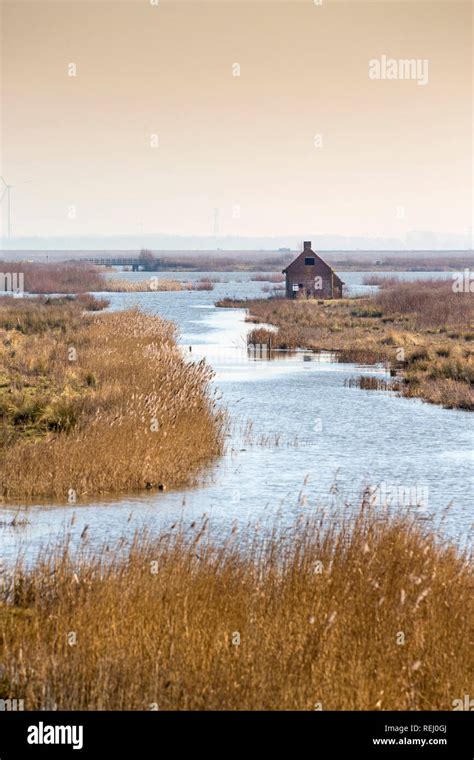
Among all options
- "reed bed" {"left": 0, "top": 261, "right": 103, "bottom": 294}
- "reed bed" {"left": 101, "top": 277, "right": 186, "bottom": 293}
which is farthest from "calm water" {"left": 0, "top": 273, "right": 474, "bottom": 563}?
"reed bed" {"left": 101, "top": 277, "right": 186, "bottom": 293}

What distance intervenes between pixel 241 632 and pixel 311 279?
285ft

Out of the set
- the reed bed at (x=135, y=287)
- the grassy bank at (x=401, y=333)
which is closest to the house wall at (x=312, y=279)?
the grassy bank at (x=401, y=333)

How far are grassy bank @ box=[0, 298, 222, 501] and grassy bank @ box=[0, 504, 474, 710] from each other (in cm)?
704

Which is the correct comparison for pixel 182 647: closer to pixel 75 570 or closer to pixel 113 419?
pixel 75 570

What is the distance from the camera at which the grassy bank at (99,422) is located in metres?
20.2

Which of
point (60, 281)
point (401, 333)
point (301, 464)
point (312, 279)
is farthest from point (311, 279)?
point (301, 464)

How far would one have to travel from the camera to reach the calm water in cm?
1798

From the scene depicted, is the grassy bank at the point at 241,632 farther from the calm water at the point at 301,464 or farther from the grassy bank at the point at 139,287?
the grassy bank at the point at 139,287

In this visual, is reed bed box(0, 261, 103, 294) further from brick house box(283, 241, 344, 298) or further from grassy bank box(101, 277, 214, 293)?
brick house box(283, 241, 344, 298)

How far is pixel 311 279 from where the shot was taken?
3797 inches

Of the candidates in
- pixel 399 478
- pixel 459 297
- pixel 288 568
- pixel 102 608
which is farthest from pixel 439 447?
pixel 459 297

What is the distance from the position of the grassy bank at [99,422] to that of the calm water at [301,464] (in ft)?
2.42

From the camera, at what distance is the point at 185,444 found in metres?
23.4

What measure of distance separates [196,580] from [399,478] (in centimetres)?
1112
